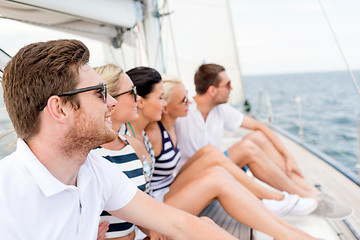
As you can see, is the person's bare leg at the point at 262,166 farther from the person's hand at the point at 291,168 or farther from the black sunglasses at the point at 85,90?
the black sunglasses at the point at 85,90

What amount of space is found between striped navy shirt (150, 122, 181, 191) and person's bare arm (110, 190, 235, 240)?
2.11ft

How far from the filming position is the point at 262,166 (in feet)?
6.23

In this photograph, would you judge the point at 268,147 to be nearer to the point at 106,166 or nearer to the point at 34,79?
the point at 106,166

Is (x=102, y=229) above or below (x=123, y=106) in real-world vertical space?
below

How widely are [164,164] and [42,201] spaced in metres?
1.01

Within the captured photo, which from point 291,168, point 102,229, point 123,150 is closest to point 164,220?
point 102,229

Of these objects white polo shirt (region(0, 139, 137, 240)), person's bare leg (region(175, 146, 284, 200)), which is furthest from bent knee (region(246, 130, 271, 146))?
white polo shirt (region(0, 139, 137, 240))

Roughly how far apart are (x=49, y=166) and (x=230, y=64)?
3767 mm

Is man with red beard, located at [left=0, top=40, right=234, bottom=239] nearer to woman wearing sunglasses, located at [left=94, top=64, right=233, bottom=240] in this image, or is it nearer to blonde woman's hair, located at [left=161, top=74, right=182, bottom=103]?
woman wearing sunglasses, located at [left=94, top=64, right=233, bottom=240]

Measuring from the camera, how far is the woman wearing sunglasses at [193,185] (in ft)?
4.30

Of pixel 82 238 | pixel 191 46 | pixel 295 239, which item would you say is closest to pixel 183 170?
pixel 295 239

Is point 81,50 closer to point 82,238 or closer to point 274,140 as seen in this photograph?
point 82,238

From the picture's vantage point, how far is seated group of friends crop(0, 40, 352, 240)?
0.67 meters

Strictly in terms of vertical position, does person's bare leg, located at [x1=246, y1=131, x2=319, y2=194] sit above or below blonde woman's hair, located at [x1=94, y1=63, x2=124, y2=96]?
below
